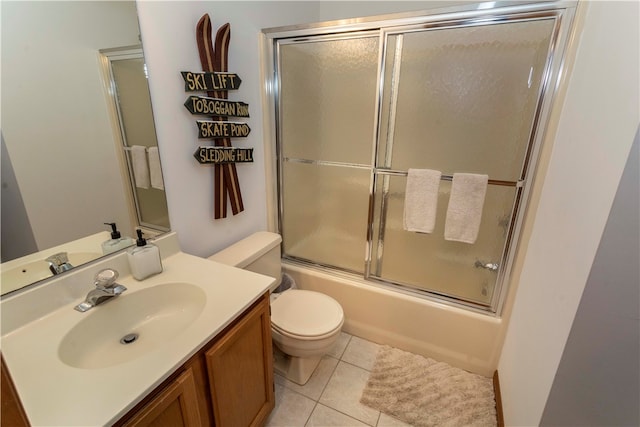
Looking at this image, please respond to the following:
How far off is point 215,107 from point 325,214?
100 cm

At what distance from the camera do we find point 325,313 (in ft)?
5.09

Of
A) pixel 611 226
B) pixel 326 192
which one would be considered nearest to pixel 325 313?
pixel 326 192

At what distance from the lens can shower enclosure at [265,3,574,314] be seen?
Result: 4.40 ft

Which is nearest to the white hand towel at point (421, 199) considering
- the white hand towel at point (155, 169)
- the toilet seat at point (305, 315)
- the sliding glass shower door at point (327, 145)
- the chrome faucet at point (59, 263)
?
the sliding glass shower door at point (327, 145)

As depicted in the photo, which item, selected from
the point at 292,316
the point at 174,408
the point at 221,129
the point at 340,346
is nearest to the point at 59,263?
the point at 174,408

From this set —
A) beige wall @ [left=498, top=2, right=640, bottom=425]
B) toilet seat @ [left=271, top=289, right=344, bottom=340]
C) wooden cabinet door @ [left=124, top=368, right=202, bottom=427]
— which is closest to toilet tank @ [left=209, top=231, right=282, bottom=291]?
toilet seat @ [left=271, top=289, right=344, bottom=340]

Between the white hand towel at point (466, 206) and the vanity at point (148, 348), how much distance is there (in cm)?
104

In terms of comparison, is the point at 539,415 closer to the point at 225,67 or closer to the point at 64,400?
the point at 64,400

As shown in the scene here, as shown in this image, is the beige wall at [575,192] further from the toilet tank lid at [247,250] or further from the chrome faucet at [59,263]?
the chrome faucet at [59,263]

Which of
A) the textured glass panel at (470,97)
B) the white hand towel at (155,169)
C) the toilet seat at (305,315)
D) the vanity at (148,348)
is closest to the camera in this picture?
the vanity at (148,348)

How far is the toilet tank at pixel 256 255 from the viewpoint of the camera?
1.50 metres

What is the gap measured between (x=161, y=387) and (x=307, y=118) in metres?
1.61

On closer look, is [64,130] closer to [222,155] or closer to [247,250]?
[222,155]

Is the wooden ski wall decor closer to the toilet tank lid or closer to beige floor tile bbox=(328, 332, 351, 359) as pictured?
the toilet tank lid
